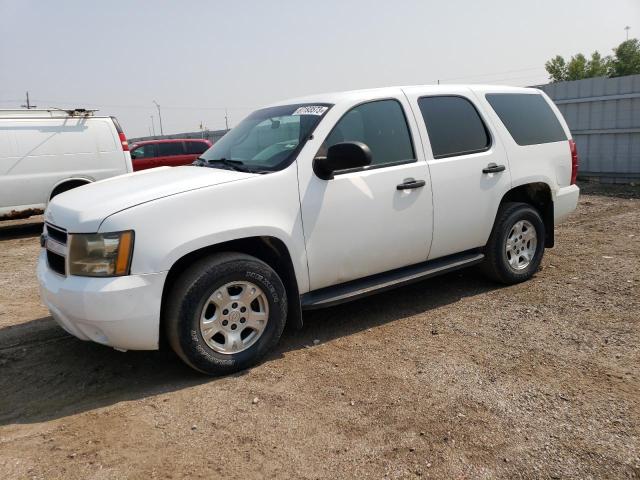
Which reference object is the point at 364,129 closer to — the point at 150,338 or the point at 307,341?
the point at 307,341

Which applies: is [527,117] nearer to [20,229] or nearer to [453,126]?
[453,126]

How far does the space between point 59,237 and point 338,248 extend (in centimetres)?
191

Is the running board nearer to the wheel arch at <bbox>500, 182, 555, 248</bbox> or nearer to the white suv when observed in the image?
the white suv

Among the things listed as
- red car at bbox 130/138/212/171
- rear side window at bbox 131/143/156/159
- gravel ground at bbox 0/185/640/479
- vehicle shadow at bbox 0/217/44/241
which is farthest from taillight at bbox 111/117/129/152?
gravel ground at bbox 0/185/640/479

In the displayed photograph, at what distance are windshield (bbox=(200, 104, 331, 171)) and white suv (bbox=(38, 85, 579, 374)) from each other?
0.6 inches

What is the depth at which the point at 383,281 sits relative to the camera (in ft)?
Answer: 14.1

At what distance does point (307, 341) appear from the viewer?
4238mm

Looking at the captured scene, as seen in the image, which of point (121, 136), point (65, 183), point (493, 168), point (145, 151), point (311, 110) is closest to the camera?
point (311, 110)

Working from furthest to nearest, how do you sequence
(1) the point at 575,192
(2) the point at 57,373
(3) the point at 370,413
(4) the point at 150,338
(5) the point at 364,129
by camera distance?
(1) the point at 575,192 < (5) the point at 364,129 < (2) the point at 57,373 < (4) the point at 150,338 < (3) the point at 370,413

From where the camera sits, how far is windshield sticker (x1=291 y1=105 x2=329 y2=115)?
411 centimetres

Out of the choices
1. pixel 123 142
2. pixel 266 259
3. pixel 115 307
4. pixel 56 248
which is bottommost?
pixel 115 307

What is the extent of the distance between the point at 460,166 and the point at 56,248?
3.20 m

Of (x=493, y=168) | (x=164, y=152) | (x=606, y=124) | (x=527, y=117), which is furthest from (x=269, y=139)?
(x=164, y=152)

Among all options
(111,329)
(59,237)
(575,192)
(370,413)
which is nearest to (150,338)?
(111,329)
